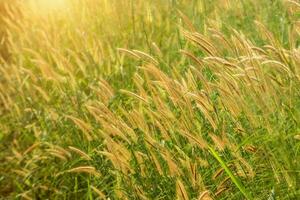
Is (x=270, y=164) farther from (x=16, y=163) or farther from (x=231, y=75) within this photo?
(x=16, y=163)

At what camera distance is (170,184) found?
112 inches

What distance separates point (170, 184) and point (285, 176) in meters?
0.52

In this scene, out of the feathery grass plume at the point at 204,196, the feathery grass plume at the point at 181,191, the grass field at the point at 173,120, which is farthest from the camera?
the grass field at the point at 173,120

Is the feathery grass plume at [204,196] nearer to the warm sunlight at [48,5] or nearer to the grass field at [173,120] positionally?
the grass field at [173,120]

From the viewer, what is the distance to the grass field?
266 cm

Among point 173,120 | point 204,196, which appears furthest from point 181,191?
point 173,120

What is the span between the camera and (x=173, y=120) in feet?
9.57

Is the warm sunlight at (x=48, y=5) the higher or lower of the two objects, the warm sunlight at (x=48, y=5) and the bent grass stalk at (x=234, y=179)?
the lower

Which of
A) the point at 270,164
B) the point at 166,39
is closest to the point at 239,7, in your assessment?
the point at 166,39

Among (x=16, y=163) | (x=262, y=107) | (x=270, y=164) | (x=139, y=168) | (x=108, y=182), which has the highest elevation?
(x=262, y=107)

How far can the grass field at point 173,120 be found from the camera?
2.66 metres

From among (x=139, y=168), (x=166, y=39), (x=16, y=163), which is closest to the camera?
(x=139, y=168)

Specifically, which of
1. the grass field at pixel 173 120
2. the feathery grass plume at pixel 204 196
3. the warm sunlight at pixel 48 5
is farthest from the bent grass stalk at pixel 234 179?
the warm sunlight at pixel 48 5

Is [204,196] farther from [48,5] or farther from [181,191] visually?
[48,5]
